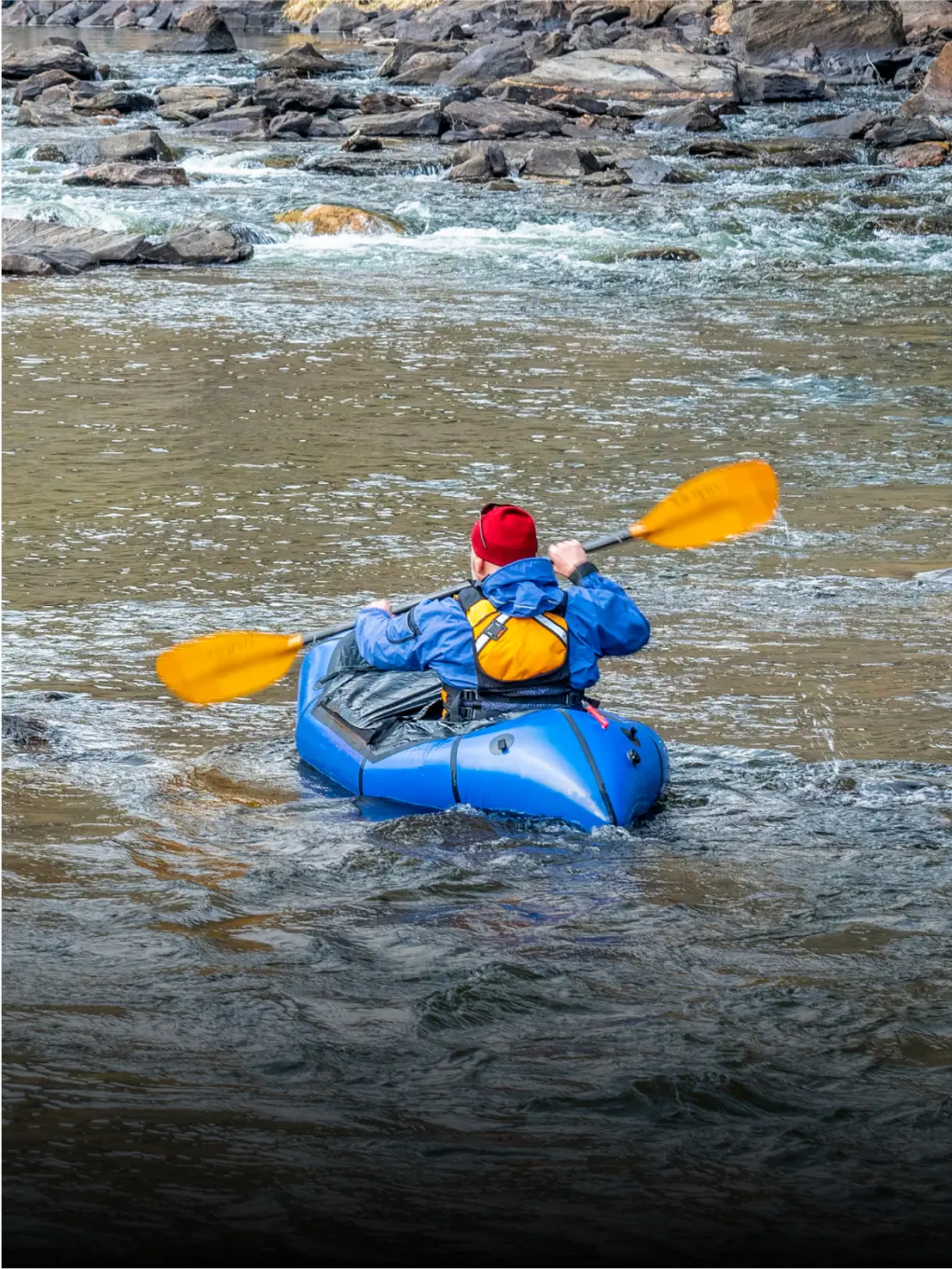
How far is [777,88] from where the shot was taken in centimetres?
2573

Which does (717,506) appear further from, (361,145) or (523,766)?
(361,145)

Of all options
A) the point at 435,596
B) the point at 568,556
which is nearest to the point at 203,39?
the point at 435,596

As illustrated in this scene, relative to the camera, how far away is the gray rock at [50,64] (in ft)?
91.4

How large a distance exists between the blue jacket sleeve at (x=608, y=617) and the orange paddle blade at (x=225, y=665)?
107cm

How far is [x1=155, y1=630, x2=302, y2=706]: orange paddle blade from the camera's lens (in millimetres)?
5324

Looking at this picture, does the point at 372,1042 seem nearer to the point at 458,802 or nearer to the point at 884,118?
the point at 458,802

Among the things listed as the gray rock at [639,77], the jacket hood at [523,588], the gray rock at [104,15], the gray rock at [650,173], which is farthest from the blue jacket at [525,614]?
the gray rock at [104,15]

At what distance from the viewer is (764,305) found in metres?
13.4

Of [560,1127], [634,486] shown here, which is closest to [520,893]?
[560,1127]

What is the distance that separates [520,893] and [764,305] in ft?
32.6

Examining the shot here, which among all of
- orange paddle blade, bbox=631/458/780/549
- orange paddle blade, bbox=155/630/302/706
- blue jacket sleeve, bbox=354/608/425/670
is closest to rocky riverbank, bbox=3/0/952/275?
orange paddle blade, bbox=155/630/302/706

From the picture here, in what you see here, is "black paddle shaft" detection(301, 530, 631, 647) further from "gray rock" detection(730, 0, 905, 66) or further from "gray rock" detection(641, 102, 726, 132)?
"gray rock" detection(730, 0, 905, 66)

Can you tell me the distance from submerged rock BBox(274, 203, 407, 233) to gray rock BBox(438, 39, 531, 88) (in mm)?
11577

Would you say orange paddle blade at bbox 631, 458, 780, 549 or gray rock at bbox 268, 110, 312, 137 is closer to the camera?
orange paddle blade at bbox 631, 458, 780, 549
